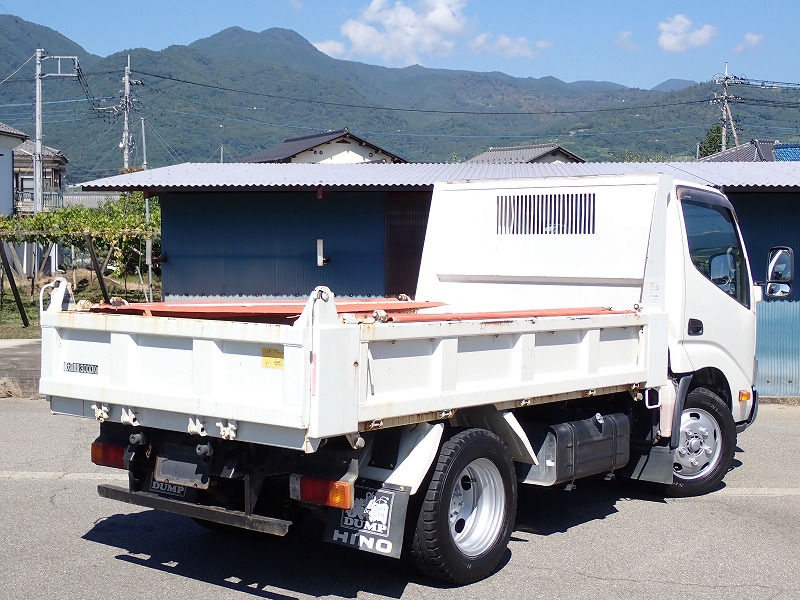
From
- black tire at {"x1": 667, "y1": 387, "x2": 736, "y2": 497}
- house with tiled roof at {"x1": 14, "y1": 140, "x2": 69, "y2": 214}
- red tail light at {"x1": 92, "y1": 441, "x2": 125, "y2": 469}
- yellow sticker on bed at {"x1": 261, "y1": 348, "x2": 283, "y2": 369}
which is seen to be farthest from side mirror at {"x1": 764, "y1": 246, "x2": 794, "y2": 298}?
house with tiled roof at {"x1": 14, "y1": 140, "x2": 69, "y2": 214}

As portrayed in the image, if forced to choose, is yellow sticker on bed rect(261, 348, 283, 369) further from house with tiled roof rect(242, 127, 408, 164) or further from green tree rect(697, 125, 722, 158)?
green tree rect(697, 125, 722, 158)

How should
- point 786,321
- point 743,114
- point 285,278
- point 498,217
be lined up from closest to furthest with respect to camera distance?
1. point 498,217
2. point 786,321
3. point 285,278
4. point 743,114

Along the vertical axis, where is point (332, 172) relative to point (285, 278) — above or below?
above

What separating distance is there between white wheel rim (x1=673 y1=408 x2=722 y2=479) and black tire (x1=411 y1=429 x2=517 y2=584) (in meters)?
2.47

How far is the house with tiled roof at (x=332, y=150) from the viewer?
42.8m

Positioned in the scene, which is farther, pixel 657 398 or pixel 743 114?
pixel 743 114

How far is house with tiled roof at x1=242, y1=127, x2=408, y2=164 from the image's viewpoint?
42781mm

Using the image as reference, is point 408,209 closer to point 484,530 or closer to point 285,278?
point 285,278

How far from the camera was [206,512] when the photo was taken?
5.79 meters

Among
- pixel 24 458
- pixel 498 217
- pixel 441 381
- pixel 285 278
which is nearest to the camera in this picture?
pixel 441 381

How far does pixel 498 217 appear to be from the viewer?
8.52 metres

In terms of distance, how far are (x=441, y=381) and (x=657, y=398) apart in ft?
9.02

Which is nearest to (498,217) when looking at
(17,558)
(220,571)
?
(220,571)

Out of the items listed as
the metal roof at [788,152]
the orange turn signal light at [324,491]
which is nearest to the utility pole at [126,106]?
the metal roof at [788,152]
